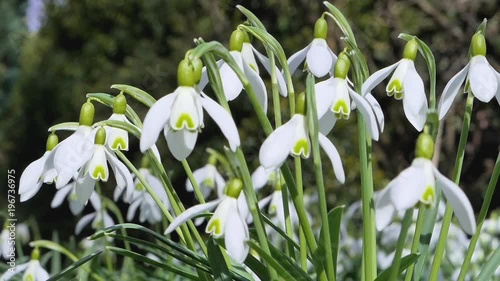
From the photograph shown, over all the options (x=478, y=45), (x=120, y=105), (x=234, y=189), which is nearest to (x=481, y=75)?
(x=478, y=45)

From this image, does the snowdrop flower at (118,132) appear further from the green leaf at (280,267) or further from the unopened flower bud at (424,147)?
the unopened flower bud at (424,147)

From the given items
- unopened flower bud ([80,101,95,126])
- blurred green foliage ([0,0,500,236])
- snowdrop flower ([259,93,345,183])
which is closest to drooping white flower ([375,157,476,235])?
snowdrop flower ([259,93,345,183])

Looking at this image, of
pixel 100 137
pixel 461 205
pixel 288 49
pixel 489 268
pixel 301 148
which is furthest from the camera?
pixel 288 49

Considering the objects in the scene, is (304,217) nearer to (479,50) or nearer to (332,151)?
(332,151)

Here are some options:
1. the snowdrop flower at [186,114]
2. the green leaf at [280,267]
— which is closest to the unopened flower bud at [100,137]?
the snowdrop flower at [186,114]

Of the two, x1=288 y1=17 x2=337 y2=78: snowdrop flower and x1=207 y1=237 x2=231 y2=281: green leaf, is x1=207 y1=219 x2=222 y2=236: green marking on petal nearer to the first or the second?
x1=207 y1=237 x2=231 y2=281: green leaf

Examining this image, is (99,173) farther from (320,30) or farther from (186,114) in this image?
(320,30)
